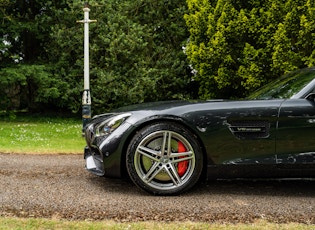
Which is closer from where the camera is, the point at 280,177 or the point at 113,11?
the point at 280,177

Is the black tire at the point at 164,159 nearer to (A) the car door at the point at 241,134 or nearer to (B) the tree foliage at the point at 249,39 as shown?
(A) the car door at the point at 241,134

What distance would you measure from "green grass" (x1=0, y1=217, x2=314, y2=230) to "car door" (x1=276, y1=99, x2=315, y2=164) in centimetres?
94

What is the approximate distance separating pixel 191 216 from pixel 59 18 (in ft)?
48.3

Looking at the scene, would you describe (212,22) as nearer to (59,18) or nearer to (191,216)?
(59,18)

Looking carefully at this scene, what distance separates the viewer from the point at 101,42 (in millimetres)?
15602

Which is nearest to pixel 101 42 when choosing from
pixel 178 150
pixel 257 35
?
pixel 257 35

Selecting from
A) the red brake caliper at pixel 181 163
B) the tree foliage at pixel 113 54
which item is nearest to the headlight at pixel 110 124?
the red brake caliper at pixel 181 163

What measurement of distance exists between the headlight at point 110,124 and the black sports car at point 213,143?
0.05 ft

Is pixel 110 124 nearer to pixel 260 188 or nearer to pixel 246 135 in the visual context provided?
pixel 246 135

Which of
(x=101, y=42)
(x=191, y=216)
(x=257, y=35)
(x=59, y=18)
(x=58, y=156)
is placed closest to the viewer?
(x=191, y=216)

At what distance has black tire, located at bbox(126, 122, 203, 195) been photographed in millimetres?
4023

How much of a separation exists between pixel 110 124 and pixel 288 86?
1.94m

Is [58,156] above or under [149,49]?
under

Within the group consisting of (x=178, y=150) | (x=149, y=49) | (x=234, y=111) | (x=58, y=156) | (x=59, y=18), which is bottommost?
(x=58, y=156)
